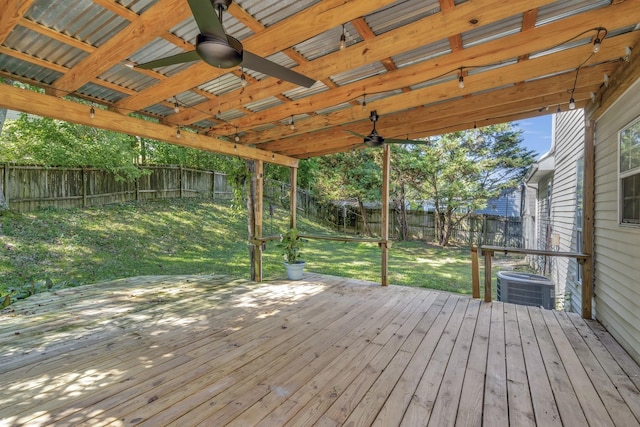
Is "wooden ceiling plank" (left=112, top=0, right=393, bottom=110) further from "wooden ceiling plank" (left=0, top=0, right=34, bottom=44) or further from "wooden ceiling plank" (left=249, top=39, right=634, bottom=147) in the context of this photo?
"wooden ceiling plank" (left=249, top=39, right=634, bottom=147)

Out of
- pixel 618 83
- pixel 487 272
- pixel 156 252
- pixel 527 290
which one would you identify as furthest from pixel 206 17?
pixel 156 252

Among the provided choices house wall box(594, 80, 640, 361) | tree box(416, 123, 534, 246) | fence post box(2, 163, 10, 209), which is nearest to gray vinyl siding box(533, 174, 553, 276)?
tree box(416, 123, 534, 246)

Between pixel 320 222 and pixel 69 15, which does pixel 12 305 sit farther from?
pixel 320 222

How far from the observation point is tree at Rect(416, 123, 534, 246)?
35.7 feet

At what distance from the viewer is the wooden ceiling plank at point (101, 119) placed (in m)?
2.86

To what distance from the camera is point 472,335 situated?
3246 mm

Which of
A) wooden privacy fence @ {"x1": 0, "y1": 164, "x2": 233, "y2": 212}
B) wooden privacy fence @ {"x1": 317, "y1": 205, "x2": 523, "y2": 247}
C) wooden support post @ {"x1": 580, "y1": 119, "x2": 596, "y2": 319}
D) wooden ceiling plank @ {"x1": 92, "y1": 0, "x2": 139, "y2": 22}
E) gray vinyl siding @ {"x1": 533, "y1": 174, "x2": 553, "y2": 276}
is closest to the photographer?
wooden ceiling plank @ {"x1": 92, "y1": 0, "x2": 139, "y2": 22}

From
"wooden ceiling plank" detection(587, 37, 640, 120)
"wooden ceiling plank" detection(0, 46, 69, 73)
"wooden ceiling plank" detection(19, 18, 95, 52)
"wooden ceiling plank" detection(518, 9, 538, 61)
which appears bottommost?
"wooden ceiling plank" detection(587, 37, 640, 120)

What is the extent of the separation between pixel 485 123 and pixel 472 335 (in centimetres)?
312

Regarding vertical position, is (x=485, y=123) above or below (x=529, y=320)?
above

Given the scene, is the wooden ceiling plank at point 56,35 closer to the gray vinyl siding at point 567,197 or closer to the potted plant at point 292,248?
the potted plant at point 292,248

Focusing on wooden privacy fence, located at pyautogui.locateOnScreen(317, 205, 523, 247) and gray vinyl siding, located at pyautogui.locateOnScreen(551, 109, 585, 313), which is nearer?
gray vinyl siding, located at pyautogui.locateOnScreen(551, 109, 585, 313)

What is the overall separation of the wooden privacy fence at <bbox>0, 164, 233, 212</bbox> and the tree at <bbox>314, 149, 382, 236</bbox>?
5218 millimetres

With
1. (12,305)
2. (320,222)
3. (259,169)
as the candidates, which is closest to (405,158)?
(320,222)
